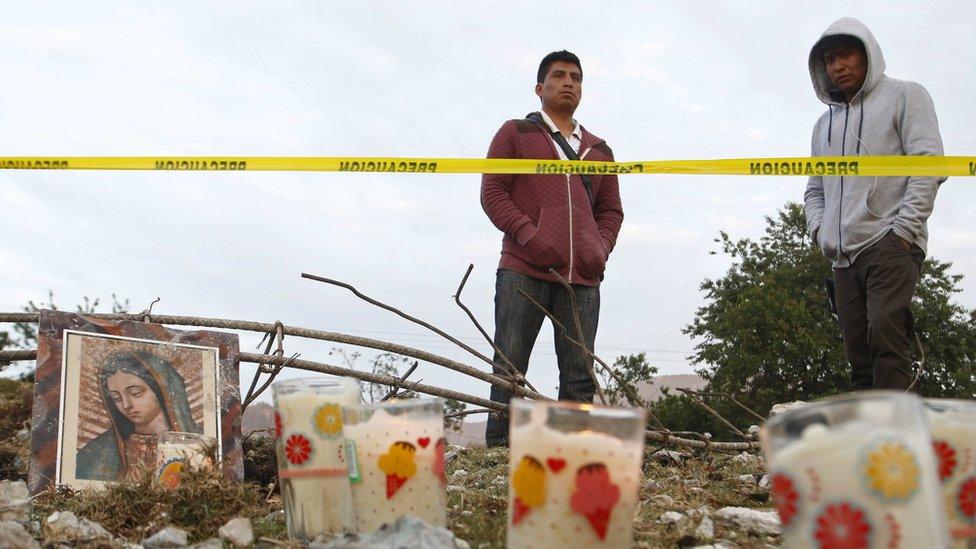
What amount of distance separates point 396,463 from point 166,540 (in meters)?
0.82

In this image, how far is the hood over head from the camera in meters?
5.21

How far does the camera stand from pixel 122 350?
399 cm

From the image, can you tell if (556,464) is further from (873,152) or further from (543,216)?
(873,152)

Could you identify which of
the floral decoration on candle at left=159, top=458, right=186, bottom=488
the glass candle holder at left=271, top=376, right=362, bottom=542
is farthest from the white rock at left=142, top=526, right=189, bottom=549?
the floral decoration on candle at left=159, top=458, right=186, bottom=488

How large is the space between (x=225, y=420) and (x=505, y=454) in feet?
4.92

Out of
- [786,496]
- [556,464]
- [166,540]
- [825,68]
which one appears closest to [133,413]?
[166,540]

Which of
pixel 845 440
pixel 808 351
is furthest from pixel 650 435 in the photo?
pixel 808 351

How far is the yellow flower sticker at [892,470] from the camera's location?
1.39 m

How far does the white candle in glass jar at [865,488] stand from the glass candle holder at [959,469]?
48 cm

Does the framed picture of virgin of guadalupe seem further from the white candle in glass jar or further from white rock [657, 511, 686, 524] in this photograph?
the white candle in glass jar

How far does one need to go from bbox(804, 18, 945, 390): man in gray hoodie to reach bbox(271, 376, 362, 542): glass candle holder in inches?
137

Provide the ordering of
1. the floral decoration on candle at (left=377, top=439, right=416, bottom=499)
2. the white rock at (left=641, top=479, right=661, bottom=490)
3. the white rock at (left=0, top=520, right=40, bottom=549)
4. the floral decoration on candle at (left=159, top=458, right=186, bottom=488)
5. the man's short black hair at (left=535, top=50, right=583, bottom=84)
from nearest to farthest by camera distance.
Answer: the floral decoration on candle at (left=377, top=439, right=416, bottom=499) < the white rock at (left=0, top=520, right=40, bottom=549) < the floral decoration on candle at (left=159, top=458, right=186, bottom=488) < the white rock at (left=641, top=479, right=661, bottom=490) < the man's short black hair at (left=535, top=50, right=583, bottom=84)

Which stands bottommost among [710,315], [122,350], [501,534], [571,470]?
[501,534]

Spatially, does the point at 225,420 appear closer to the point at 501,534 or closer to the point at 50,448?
the point at 50,448
